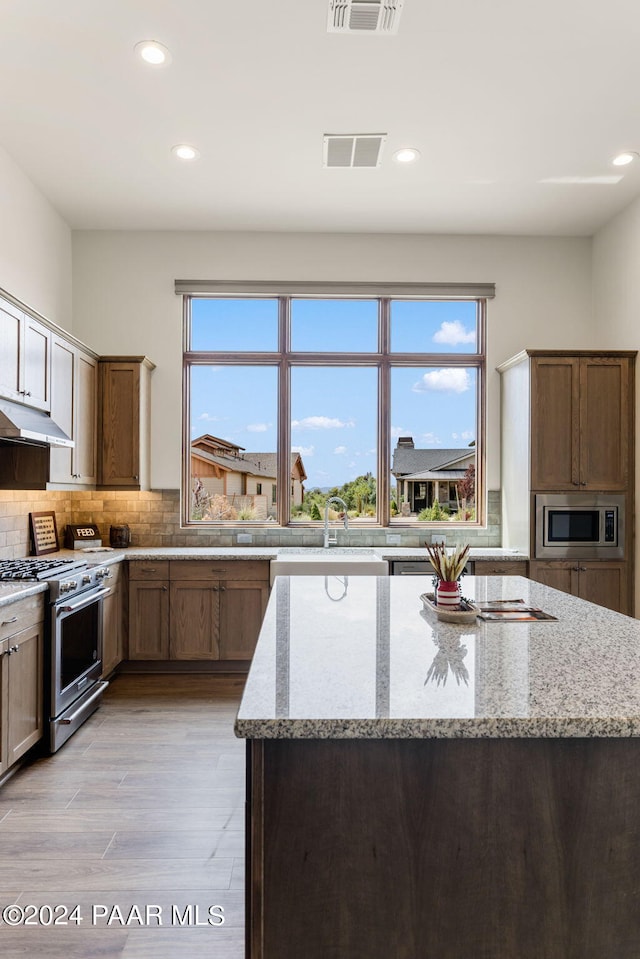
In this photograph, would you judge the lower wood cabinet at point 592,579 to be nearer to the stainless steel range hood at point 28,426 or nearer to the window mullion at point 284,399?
the window mullion at point 284,399

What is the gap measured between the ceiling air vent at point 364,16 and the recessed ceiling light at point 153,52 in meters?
0.79

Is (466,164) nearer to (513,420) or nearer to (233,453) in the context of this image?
(513,420)

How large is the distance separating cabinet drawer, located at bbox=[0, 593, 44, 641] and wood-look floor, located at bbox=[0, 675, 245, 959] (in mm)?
703

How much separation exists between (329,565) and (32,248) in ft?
9.71

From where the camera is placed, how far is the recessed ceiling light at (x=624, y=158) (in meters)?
3.73

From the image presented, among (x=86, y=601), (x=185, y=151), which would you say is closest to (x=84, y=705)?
(x=86, y=601)

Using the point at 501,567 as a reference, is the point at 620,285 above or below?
above

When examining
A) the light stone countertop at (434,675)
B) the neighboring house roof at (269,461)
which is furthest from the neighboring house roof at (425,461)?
the light stone countertop at (434,675)

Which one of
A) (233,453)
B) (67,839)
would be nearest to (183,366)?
(233,453)

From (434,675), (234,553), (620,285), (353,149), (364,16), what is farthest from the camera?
(620,285)

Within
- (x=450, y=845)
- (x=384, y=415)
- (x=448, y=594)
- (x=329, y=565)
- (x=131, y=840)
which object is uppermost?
(x=384, y=415)

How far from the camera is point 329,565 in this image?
4.09 metres

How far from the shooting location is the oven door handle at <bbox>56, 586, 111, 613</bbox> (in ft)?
10.5

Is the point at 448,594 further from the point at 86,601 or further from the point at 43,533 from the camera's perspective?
the point at 43,533
